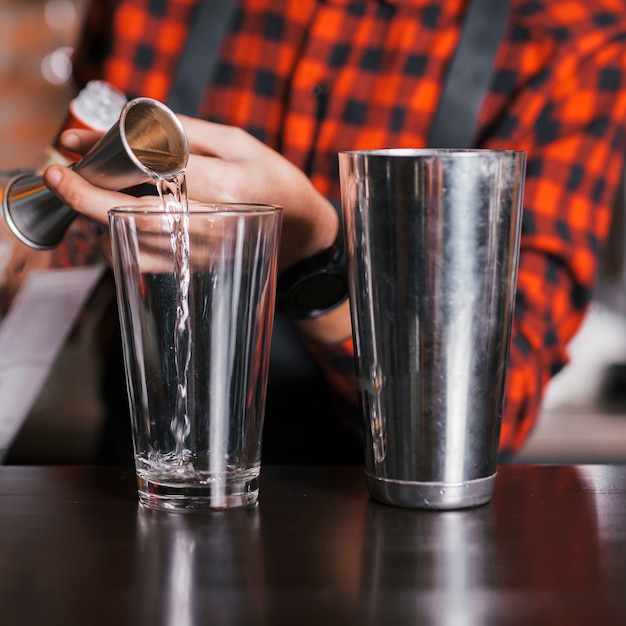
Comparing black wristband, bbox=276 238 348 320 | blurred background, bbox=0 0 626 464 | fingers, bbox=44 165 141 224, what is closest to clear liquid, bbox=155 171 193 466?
fingers, bbox=44 165 141 224

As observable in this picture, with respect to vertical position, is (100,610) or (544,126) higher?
(544,126)

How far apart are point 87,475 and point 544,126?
2.31 ft

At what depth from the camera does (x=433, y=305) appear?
1.43 ft

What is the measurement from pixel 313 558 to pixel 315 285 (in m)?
0.36

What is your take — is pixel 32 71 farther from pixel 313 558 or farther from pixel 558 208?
pixel 313 558

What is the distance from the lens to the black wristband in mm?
702

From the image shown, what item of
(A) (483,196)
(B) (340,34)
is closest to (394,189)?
(A) (483,196)

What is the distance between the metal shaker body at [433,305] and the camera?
43 centimetres

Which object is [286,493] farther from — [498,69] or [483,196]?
[498,69]

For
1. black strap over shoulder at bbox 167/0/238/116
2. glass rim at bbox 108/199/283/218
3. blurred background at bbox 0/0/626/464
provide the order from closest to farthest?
glass rim at bbox 108/199/283/218 → black strap over shoulder at bbox 167/0/238/116 → blurred background at bbox 0/0/626/464

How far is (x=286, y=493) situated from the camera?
1.55 ft

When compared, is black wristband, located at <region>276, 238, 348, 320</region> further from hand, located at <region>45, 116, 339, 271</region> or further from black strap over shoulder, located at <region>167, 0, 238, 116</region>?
black strap over shoulder, located at <region>167, 0, 238, 116</region>

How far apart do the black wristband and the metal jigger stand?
0.59 ft

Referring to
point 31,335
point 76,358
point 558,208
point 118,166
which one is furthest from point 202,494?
point 76,358
